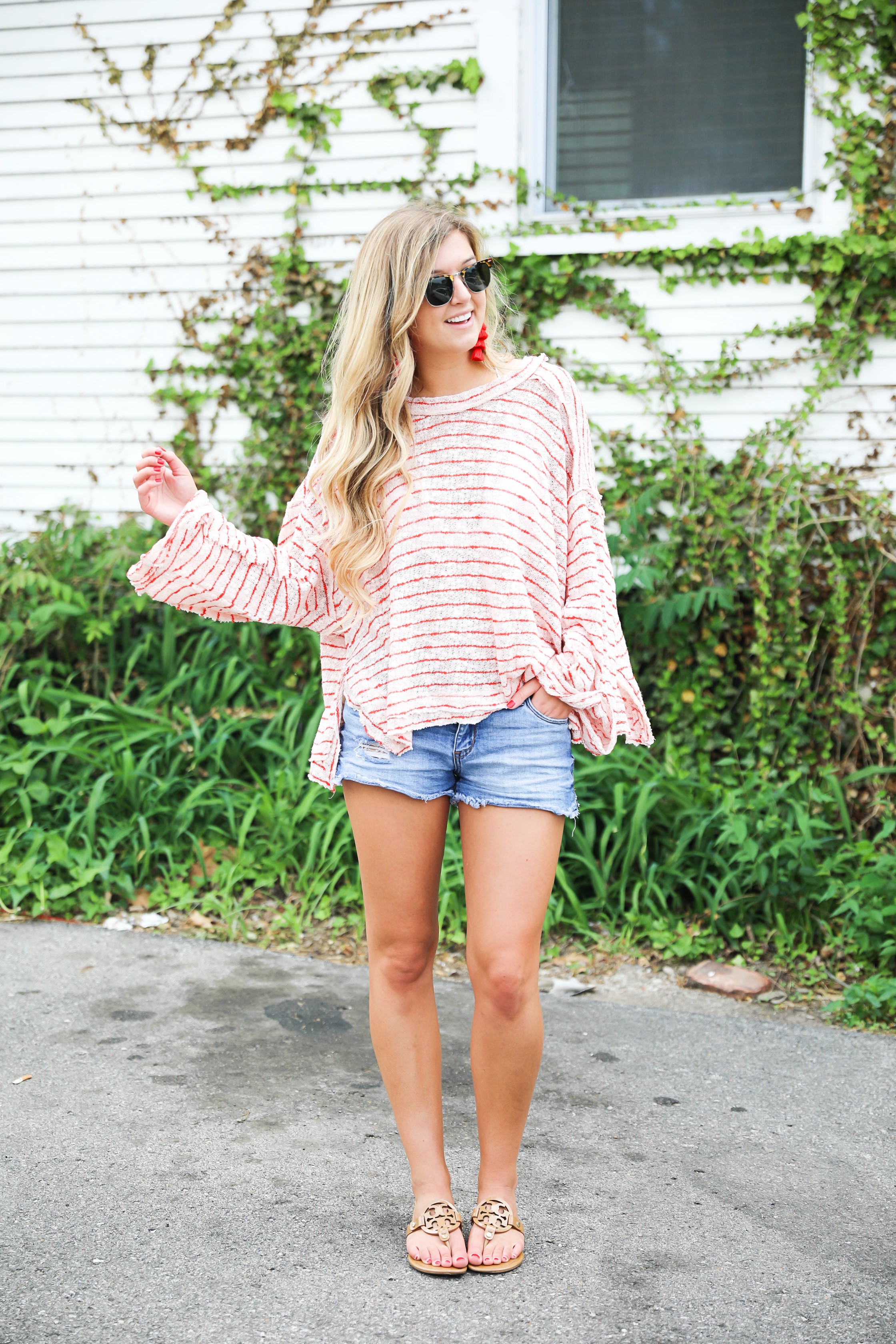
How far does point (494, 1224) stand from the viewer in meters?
2.20

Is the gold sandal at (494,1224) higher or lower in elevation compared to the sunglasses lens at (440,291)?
lower

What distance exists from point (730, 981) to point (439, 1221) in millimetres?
1797

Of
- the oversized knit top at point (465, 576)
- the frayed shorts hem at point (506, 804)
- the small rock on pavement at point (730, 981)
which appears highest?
the oversized knit top at point (465, 576)

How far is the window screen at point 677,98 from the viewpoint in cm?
491

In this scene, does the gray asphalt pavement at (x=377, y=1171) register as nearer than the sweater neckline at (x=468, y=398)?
Yes

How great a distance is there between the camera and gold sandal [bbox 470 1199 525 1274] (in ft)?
7.16

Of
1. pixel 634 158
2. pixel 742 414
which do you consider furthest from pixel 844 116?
pixel 742 414

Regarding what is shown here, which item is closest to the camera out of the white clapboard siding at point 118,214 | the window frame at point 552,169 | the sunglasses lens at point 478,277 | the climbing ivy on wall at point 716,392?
the sunglasses lens at point 478,277

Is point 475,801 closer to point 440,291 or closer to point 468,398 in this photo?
point 468,398

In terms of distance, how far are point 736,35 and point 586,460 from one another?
370cm

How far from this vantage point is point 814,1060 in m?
3.21

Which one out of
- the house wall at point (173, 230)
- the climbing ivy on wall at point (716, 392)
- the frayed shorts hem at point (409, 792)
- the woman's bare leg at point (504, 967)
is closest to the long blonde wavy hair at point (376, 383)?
the frayed shorts hem at point (409, 792)

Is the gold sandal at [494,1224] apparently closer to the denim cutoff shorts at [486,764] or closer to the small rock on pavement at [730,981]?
the denim cutoff shorts at [486,764]

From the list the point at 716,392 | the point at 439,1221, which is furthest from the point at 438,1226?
the point at 716,392
